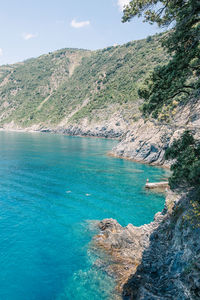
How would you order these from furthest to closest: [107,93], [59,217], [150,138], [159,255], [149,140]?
[107,93]
[150,138]
[149,140]
[59,217]
[159,255]

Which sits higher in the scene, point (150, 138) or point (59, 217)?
point (150, 138)

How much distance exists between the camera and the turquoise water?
15.6 metres

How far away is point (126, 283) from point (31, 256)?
904cm

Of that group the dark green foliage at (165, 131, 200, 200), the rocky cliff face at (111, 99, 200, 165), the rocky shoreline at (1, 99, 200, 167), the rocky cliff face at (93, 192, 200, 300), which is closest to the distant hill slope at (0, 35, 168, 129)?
the rocky shoreline at (1, 99, 200, 167)

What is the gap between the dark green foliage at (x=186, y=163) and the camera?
43.5ft

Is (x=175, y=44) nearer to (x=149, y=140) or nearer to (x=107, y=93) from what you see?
(x=149, y=140)

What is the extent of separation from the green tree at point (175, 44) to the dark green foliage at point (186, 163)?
134 inches

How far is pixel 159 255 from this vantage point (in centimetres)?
1625

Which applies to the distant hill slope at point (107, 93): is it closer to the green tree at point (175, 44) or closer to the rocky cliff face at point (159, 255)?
the rocky cliff face at point (159, 255)

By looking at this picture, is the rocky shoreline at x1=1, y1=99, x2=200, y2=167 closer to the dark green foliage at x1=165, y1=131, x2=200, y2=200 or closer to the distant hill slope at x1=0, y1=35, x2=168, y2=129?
the dark green foliage at x1=165, y1=131, x2=200, y2=200

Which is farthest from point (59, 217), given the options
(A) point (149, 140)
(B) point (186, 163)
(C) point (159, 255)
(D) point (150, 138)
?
(D) point (150, 138)

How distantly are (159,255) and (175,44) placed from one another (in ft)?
50.4

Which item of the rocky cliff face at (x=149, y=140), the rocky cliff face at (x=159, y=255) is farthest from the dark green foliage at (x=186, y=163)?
the rocky cliff face at (x=149, y=140)

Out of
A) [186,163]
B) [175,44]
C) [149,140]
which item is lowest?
[149,140]
